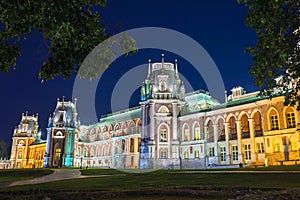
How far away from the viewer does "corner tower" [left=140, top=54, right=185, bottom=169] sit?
52.5 metres

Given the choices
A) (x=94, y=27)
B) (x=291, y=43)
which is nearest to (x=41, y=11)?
(x=94, y=27)

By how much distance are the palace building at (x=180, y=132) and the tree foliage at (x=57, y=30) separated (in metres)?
30.7

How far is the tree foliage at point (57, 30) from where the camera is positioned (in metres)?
8.01

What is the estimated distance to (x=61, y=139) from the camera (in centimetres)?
7331

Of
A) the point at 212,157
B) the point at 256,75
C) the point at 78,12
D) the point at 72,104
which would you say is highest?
the point at 72,104

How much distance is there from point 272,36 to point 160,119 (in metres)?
45.0

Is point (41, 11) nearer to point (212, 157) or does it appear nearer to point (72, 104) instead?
point (212, 157)

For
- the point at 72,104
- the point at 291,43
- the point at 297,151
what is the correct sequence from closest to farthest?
the point at 291,43 < the point at 297,151 < the point at 72,104

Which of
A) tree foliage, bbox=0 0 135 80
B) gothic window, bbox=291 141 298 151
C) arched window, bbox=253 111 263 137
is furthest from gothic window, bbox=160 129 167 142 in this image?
tree foliage, bbox=0 0 135 80

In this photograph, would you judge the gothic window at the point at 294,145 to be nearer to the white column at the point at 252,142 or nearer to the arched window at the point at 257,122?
the white column at the point at 252,142

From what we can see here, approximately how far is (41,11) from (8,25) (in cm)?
119

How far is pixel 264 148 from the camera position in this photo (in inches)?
1635

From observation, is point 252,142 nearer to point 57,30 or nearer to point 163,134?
point 163,134

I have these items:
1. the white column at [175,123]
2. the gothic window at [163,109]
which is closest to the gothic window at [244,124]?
the white column at [175,123]
